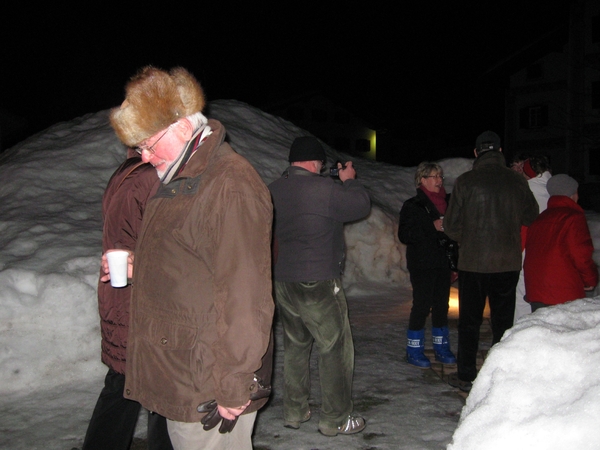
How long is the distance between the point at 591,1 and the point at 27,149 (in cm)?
2753

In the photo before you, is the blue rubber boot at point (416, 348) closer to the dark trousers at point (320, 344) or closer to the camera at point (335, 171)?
the dark trousers at point (320, 344)

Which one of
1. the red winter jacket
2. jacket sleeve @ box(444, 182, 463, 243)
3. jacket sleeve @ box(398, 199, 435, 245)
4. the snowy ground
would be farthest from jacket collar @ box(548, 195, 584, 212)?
the snowy ground

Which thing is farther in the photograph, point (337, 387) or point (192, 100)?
point (337, 387)

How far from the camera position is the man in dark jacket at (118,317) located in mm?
2896

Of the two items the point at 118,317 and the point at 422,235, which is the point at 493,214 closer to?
the point at 422,235

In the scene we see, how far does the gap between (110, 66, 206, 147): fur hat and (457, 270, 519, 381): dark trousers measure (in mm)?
3266

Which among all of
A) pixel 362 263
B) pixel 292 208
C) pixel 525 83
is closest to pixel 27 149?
pixel 362 263

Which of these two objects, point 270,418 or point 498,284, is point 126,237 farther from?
point 498,284

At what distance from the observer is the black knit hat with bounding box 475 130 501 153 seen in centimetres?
476

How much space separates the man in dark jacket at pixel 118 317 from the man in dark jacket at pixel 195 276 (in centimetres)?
67

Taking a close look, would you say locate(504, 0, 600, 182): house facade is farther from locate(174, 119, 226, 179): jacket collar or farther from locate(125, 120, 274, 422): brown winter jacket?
locate(125, 120, 274, 422): brown winter jacket

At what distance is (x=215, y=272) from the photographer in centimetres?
201

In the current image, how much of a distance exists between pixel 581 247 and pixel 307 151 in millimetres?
2355

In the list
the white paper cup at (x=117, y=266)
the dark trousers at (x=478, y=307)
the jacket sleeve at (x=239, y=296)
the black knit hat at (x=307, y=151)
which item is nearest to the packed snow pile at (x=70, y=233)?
the black knit hat at (x=307, y=151)
